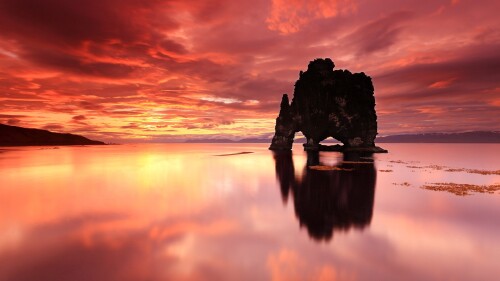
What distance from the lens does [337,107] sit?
99062 mm

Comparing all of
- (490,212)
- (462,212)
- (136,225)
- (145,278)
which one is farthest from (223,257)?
(490,212)

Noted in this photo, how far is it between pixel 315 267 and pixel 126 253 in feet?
23.1

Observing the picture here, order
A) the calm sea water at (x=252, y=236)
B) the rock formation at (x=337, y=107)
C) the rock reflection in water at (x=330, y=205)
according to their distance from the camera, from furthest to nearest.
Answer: the rock formation at (x=337, y=107) → the rock reflection in water at (x=330, y=205) → the calm sea water at (x=252, y=236)

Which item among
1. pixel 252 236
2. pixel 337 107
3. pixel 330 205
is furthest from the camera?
pixel 337 107

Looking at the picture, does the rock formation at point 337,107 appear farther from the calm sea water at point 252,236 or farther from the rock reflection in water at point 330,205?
the calm sea water at point 252,236

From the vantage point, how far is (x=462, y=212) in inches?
634

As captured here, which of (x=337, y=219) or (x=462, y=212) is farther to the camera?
(x=462, y=212)

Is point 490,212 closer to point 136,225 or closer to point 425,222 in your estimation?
point 425,222

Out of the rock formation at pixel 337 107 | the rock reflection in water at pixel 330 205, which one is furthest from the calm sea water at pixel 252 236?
the rock formation at pixel 337 107

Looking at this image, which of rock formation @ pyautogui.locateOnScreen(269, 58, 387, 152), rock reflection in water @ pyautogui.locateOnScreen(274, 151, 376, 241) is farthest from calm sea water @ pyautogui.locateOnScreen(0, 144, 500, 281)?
rock formation @ pyautogui.locateOnScreen(269, 58, 387, 152)

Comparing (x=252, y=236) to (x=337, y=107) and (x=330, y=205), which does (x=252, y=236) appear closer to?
(x=330, y=205)

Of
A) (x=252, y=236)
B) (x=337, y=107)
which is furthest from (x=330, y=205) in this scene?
(x=337, y=107)

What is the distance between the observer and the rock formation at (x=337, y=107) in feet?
322

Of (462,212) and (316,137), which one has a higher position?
(316,137)
